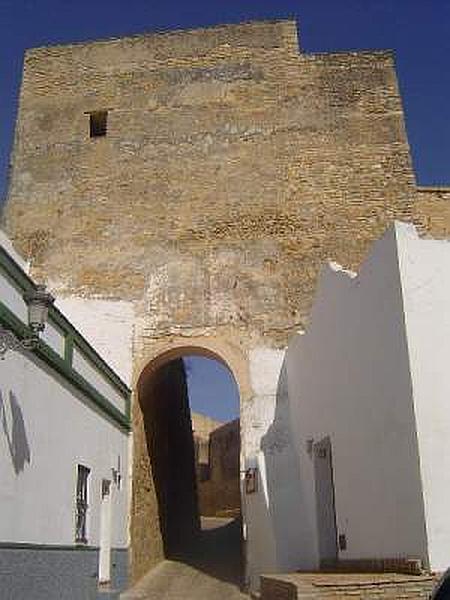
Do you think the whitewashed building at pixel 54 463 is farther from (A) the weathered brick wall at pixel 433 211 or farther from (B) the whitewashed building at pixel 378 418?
(A) the weathered brick wall at pixel 433 211

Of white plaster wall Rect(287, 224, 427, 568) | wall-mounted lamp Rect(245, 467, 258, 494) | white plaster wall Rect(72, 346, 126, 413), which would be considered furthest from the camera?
wall-mounted lamp Rect(245, 467, 258, 494)

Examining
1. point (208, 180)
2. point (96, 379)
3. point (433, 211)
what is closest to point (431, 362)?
point (96, 379)

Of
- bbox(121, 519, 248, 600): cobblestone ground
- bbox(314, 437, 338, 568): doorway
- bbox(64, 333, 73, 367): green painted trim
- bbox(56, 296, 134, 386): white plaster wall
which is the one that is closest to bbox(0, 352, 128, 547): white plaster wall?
bbox(64, 333, 73, 367): green painted trim

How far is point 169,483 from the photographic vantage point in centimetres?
1573

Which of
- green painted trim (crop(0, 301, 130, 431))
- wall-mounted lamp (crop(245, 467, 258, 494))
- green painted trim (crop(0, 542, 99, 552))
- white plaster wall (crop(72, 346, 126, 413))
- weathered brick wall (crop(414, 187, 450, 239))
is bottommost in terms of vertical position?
green painted trim (crop(0, 542, 99, 552))

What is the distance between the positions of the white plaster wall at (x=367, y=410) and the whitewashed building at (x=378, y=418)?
12 millimetres

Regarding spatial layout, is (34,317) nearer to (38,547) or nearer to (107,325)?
(38,547)

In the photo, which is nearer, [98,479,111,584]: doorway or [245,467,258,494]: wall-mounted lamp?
[98,479,111,584]: doorway

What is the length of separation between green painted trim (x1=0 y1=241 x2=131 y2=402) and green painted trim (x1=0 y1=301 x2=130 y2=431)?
0.38 metres

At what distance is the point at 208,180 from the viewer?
1370 centimetres

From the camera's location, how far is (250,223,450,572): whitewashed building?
6.32 metres

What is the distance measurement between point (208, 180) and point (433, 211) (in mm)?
4363

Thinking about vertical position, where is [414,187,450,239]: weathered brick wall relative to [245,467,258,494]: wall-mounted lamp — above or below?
above

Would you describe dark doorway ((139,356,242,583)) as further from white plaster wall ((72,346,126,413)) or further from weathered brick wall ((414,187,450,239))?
weathered brick wall ((414,187,450,239))
